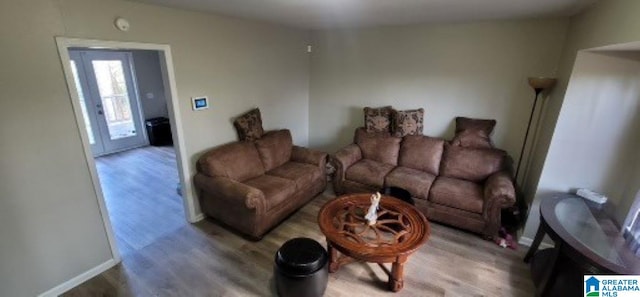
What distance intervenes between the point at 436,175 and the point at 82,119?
3.56m

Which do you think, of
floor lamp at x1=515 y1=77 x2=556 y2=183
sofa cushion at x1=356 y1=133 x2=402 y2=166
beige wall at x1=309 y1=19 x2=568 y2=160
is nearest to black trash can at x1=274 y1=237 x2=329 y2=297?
sofa cushion at x1=356 y1=133 x2=402 y2=166

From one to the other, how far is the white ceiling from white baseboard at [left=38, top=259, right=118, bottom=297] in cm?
232

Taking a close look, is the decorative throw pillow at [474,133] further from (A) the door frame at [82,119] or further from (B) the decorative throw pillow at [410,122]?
(A) the door frame at [82,119]

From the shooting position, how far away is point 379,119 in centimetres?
385

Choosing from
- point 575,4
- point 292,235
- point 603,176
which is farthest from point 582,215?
point 292,235

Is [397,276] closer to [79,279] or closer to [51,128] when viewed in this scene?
[79,279]

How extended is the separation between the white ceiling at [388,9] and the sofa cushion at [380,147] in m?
1.49

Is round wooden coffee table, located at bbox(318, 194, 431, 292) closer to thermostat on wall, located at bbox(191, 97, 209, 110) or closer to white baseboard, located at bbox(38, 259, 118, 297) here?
thermostat on wall, located at bbox(191, 97, 209, 110)

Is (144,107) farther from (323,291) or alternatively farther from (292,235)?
(323,291)

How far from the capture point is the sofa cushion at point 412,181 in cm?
304

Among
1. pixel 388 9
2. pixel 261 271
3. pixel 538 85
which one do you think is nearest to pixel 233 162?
pixel 261 271

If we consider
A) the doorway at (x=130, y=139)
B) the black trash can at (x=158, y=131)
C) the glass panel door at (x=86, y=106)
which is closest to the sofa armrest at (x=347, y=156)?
the doorway at (x=130, y=139)

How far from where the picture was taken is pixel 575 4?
2.28 metres
